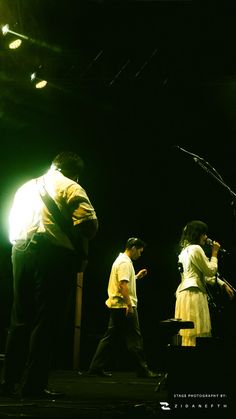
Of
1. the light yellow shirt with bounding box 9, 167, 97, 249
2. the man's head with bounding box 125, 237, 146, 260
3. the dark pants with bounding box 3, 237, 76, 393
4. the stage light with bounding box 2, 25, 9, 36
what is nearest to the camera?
the dark pants with bounding box 3, 237, 76, 393

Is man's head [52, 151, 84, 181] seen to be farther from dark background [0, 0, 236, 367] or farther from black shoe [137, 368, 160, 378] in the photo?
dark background [0, 0, 236, 367]

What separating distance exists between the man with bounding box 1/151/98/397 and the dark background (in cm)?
438

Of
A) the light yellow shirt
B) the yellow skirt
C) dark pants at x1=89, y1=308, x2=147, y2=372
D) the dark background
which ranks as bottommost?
dark pants at x1=89, y1=308, x2=147, y2=372

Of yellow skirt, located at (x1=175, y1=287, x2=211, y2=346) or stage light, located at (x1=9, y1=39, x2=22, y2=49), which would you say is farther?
stage light, located at (x1=9, y1=39, x2=22, y2=49)

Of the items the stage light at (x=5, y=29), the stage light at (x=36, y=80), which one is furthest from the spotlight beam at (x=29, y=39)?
the stage light at (x=36, y=80)

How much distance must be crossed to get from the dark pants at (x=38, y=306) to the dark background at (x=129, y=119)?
178 inches

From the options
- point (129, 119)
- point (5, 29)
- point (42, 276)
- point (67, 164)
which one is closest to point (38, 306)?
point (42, 276)

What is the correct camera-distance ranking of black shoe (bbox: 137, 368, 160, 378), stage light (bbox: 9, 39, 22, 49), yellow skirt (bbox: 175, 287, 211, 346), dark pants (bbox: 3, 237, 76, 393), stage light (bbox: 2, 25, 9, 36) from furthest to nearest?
stage light (bbox: 9, 39, 22, 49) → stage light (bbox: 2, 25, 9, 36) → black shoe (bbox: 137, 368, 160, 378) → yellow skirt (bbox: 175, 287, 211, 346) → dark pants (bbox: 3, 237, 76, 393)

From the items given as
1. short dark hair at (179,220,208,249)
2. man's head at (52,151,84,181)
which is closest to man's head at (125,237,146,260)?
short dark hair at (179,220,208,249)

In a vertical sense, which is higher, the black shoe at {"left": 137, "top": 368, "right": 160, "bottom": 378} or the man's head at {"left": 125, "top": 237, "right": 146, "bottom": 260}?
the man's head at {"left": 125, "top": 237, "right": 146, "bottom": 260}

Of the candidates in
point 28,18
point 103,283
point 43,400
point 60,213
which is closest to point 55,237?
point 60,213

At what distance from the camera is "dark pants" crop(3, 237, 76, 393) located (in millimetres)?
3721

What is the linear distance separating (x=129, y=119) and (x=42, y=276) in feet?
21.9

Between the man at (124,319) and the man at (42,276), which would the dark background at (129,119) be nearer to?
the man at (124,319)
